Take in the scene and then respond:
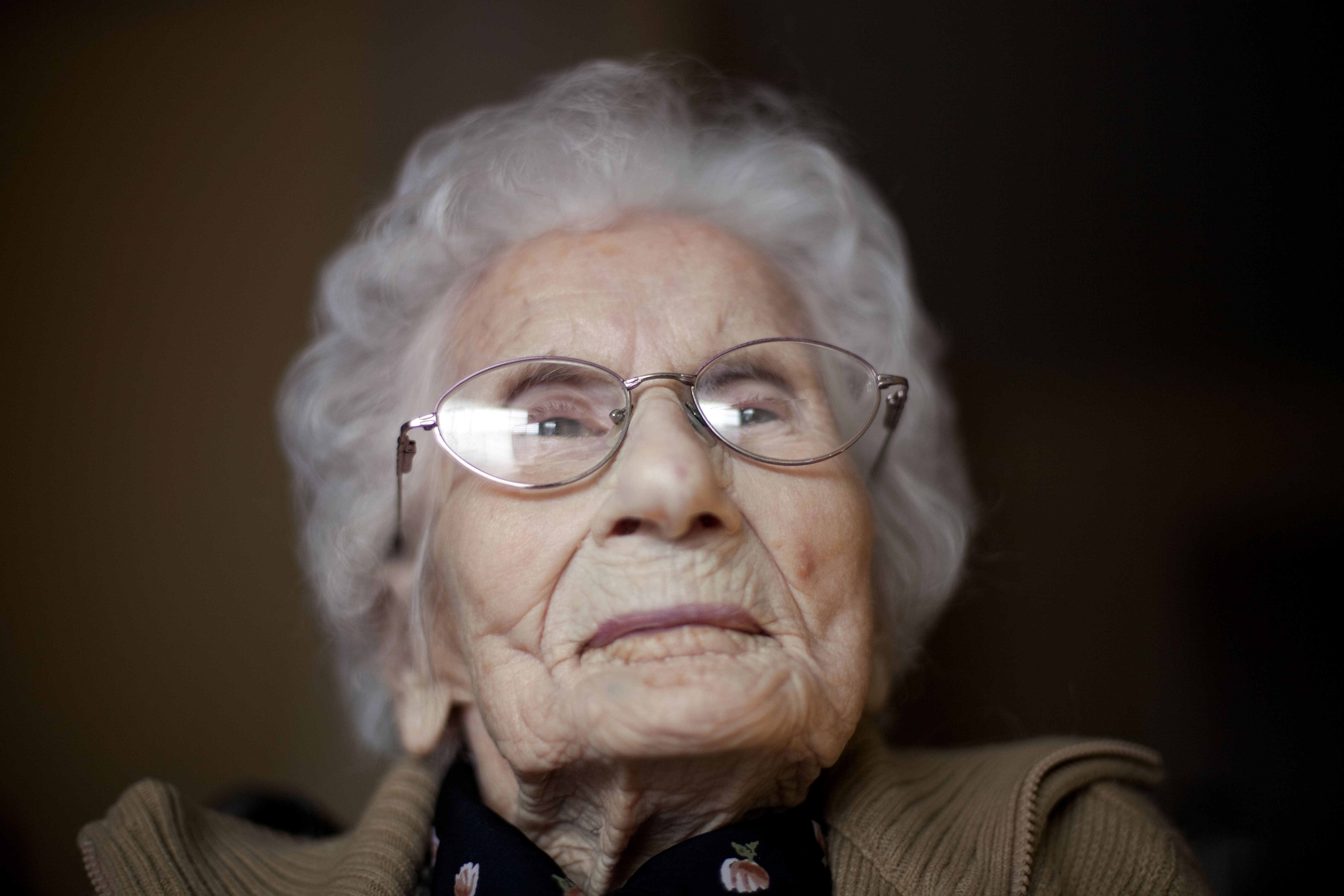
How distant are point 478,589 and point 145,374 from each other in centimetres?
159

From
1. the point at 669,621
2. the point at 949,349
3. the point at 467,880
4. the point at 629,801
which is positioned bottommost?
the point at 467,880

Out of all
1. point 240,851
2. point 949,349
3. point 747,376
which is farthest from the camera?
point 949,349

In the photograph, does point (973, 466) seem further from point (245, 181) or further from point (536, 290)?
point (245, 181)

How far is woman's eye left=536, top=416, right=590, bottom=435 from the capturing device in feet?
3.92

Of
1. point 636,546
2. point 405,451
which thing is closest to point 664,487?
point 636,546

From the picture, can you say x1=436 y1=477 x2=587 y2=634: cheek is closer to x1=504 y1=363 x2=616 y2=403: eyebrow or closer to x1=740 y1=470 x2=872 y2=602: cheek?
x1=504 y1=363 x2=616 y2=403: eyebrow

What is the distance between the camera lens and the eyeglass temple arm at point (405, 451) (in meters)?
1.24

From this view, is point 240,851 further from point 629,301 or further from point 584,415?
point 629,301

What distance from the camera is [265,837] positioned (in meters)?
1.45

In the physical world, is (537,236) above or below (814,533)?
above

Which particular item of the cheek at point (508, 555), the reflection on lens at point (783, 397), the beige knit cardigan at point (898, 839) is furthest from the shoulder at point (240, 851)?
the reflection on lens at point (783, 397)

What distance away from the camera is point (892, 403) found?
1391mm

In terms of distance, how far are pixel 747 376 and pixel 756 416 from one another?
0.06 m

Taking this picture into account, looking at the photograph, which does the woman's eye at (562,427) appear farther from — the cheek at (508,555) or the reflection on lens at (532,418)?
the cheek at (508,555)
